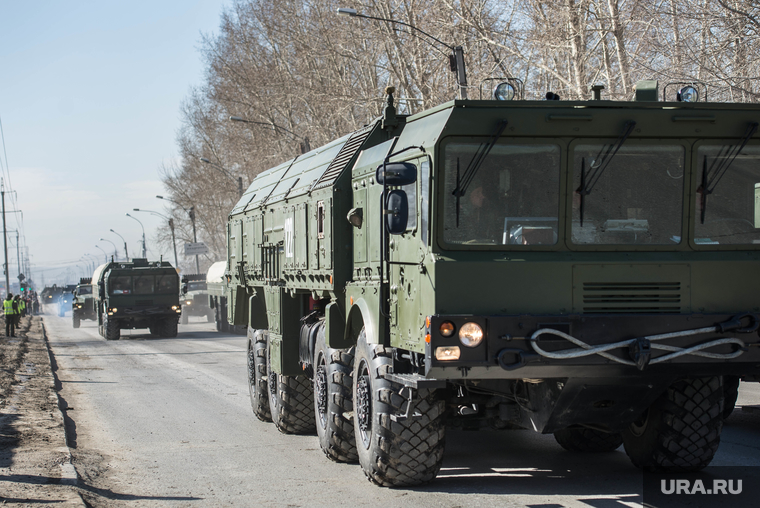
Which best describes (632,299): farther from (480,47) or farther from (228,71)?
(228,71)

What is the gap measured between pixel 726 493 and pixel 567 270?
2174 mm

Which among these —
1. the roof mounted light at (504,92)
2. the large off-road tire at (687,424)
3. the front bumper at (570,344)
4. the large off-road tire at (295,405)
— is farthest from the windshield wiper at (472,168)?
the large off-road tire at (295,405)

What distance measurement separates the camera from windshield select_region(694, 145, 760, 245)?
639 cm

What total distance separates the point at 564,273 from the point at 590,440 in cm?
300

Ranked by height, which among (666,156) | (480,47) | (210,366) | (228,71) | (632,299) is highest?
(228,71)

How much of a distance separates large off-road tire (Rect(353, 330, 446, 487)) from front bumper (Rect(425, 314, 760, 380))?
84 cm

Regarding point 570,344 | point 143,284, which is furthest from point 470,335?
point 143,284

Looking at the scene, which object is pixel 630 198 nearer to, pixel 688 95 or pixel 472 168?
pixel 472 168

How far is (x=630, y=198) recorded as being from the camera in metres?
6.31

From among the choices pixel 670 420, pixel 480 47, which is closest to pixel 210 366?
pixel 670 420

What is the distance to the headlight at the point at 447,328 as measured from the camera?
5.91 metres

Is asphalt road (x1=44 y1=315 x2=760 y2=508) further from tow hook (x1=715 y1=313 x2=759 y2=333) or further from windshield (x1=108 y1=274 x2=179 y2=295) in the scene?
windshield (x1=108 y1=274 x2=179 y2=295)

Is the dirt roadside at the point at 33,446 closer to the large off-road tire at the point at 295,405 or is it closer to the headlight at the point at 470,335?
the large off-road tire at the point at 295,405

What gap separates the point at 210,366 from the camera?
65.9 feet
